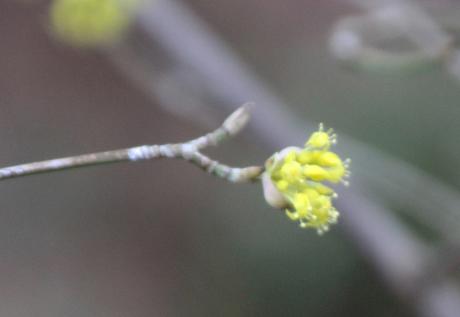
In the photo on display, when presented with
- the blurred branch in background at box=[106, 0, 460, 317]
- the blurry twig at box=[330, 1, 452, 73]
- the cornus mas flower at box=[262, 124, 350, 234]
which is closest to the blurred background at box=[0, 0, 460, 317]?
the blurred branch in background at box=[106, 0, 460, 317]

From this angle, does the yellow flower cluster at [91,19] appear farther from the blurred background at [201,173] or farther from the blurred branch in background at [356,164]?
the blurred branch in background at [356,164]

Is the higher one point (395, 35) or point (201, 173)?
point (201, 173)

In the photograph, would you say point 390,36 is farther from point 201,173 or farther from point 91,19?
point 201,173

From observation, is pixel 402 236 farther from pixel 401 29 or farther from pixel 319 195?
pixel 319 195

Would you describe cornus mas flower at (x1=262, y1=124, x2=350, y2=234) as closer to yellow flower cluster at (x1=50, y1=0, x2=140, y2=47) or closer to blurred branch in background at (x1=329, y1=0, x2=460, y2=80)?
blurred branch in background at (x1=329, y1=0, x2=460, y2=80)

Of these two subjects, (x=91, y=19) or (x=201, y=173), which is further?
(x=201, y=173)

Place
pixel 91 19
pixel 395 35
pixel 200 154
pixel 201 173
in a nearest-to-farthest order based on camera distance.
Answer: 1. pixel 200 154
2. pixel 395 35
3. pixel 91 19
4. pixel 201 173

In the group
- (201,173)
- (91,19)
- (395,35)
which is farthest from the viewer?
(201,173)

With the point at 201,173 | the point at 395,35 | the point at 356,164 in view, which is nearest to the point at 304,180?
the point at 395,35
